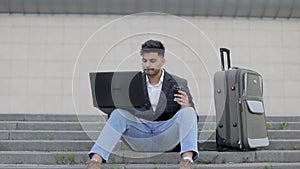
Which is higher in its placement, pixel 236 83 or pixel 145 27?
pixel 145 27

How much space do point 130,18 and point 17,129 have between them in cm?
280

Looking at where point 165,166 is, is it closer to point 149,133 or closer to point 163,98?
point 149,133

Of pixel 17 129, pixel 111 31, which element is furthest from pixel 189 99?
pixel 111 31

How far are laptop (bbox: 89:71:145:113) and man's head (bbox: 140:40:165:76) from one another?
0.29 ft

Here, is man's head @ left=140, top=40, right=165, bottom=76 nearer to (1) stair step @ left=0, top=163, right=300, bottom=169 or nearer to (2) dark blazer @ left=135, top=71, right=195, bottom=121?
(2) dark blazer @ left=135, top=71, right=195, bottom=121

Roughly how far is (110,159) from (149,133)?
43 centimetres

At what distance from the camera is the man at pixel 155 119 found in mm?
3082

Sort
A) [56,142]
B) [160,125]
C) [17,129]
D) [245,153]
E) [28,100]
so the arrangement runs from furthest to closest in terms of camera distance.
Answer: [28,100], [17,129], [56,142], [245,153], [160,125]

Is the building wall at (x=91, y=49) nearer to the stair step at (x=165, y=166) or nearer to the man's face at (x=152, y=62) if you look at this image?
the stair step at (x=165, y=166)

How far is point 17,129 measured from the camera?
15.3 ft

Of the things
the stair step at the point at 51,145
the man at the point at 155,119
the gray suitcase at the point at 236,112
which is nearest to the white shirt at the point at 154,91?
the man at the point at 155,119

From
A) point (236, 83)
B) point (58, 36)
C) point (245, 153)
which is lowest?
point (245, 153)

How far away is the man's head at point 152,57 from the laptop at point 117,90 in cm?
9

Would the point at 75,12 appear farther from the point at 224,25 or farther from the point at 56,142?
the point at 56,142
